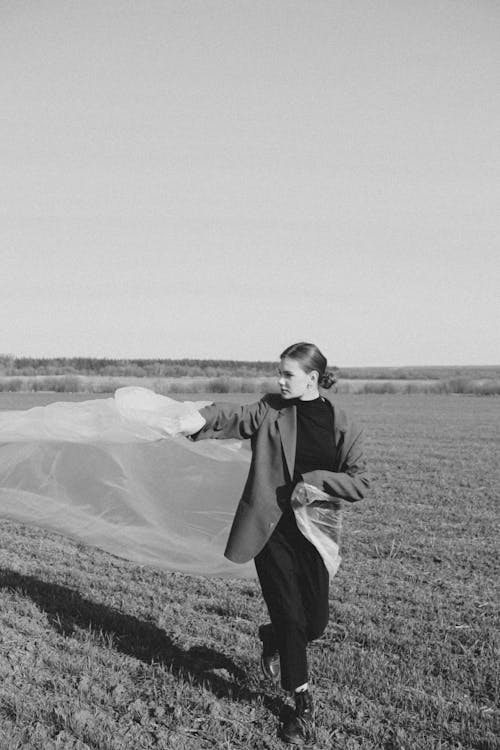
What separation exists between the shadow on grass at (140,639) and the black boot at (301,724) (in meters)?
0.24

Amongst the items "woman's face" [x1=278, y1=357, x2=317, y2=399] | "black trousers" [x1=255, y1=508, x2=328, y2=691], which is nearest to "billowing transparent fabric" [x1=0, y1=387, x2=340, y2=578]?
"black trousers" [x1=255, y1=508, x2=328, y2=691]

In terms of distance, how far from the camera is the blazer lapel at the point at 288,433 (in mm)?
4309

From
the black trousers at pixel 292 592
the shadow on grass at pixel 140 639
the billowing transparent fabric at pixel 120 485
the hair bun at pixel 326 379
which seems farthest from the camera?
the billowing transparent fabric at pixel 120 485

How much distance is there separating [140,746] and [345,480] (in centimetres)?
188

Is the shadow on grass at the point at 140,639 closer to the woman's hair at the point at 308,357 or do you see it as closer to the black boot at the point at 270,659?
the black boot at the point at 270,659

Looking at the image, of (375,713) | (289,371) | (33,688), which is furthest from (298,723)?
(289,371)

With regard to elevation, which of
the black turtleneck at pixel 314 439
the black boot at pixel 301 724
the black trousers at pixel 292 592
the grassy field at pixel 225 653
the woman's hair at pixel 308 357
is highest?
the woman's hair at pixel 308 357

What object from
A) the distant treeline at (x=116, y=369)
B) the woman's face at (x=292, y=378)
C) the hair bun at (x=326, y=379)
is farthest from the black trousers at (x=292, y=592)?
the distant treeline at (x=116, y=369)

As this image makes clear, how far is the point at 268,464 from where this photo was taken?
14.2 feet

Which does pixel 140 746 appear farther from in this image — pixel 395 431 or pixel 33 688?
pixel 395 431

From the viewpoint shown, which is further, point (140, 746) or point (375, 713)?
point (375, 713)

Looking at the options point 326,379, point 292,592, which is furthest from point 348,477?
point 292,592

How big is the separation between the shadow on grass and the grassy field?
16 millimetres

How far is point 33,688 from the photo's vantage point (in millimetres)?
4602
